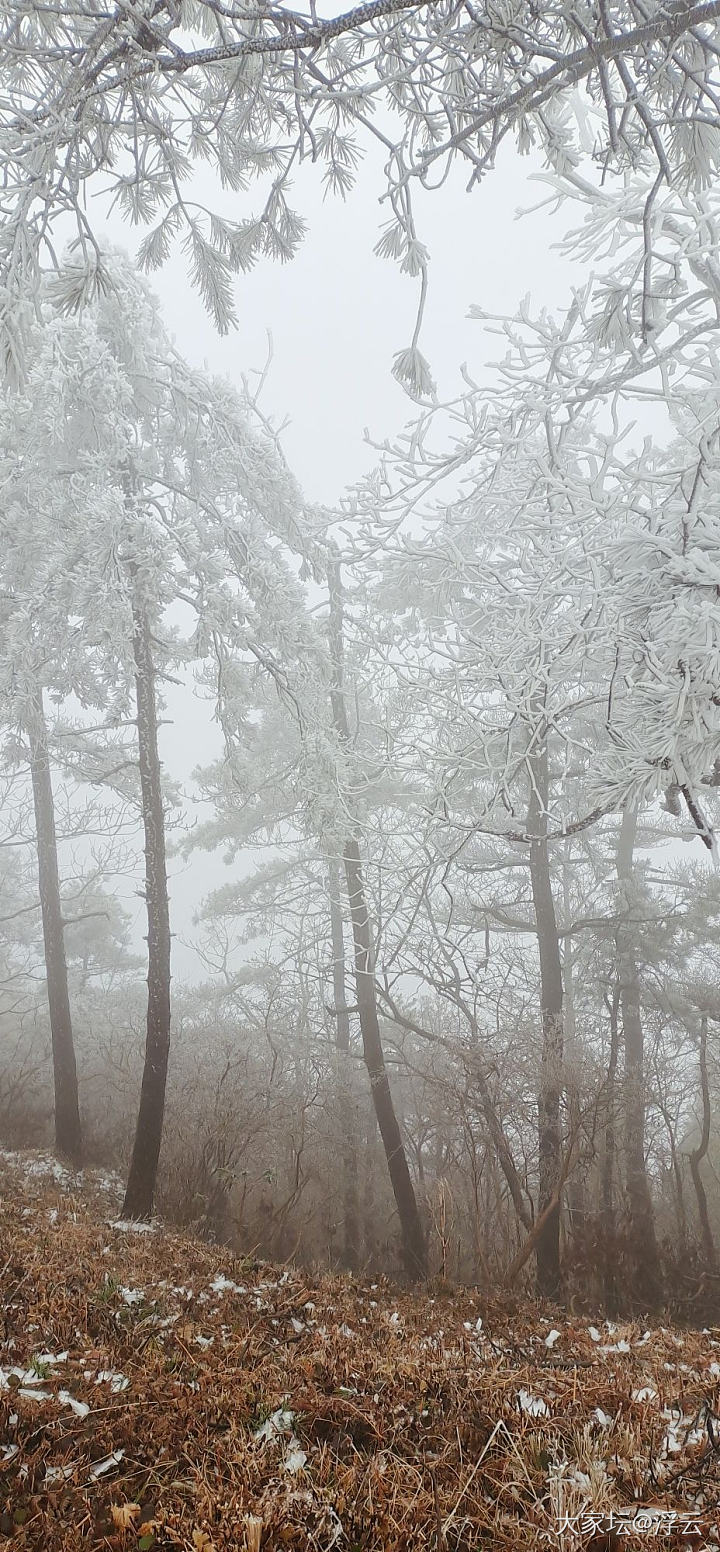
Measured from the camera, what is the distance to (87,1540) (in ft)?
7.16

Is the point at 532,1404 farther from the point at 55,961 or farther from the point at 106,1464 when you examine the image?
the point at 55,961

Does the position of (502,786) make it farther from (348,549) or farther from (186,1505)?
(186,1505)

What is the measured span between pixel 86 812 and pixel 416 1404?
1428cm

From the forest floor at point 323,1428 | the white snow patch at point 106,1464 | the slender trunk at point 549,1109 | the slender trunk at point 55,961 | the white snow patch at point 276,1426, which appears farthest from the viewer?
the slender trunk at point 55,961

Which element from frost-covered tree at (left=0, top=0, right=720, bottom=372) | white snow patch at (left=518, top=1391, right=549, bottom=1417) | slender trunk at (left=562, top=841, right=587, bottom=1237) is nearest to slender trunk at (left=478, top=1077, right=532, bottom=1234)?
slender trunk at (left=562, top=841, right=587, bottom=1237)

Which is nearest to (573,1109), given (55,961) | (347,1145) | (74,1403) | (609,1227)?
(609,1227)

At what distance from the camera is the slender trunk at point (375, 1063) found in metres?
9.34

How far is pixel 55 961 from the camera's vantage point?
11031mm

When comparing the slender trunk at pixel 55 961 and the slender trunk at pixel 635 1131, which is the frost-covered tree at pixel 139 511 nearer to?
the slender trunk at pixel 55 961

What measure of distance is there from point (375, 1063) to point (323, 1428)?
23.9 ft

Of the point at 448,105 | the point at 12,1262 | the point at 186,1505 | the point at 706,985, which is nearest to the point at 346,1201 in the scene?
the point at 706,985

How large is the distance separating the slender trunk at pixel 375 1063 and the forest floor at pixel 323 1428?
4.60 m

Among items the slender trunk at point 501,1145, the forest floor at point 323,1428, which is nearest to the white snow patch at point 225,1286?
the forest floor at point 323,1428

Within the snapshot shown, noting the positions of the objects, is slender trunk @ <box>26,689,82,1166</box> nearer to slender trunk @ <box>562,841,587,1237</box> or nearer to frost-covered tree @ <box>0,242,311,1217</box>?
frost-covered tree @ <box>0,242,311,1217</box>
